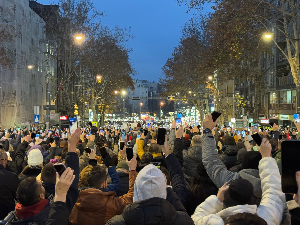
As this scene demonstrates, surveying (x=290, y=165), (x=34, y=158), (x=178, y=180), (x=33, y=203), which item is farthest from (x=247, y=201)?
(x=34, y=158)

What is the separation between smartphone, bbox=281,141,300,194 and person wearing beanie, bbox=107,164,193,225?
0.78 meters

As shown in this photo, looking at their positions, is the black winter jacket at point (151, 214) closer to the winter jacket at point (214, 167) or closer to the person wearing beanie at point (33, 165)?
the winter jacket at point (214, 167)

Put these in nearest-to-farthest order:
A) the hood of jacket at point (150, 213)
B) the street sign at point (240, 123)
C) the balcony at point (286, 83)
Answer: the hood of jacket at point (150, 213)
the street sign at point (240, 123)
the balcony at point (286, 83)

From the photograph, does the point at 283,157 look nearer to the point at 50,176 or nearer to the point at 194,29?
the point at 50,176

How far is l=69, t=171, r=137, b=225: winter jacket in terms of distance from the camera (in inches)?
161

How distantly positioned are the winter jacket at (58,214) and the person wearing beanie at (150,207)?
1.45 feet

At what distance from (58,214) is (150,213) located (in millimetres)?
850

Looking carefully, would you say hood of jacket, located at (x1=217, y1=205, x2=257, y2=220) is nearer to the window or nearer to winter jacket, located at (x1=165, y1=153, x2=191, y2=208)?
winter jacket, located at (x1=165, y1=153, x2=191, y2=208)

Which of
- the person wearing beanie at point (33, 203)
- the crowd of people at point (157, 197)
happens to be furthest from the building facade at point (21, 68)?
the person wearing beanie at point (33, 203)

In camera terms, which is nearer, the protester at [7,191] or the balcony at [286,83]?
the protester at [7,191]

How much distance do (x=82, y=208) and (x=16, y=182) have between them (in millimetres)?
1958

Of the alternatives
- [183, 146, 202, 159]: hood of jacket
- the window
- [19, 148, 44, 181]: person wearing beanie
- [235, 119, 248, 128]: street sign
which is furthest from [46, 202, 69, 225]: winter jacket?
the window

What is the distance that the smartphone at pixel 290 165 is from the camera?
3.06m

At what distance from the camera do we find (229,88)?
65.1m
